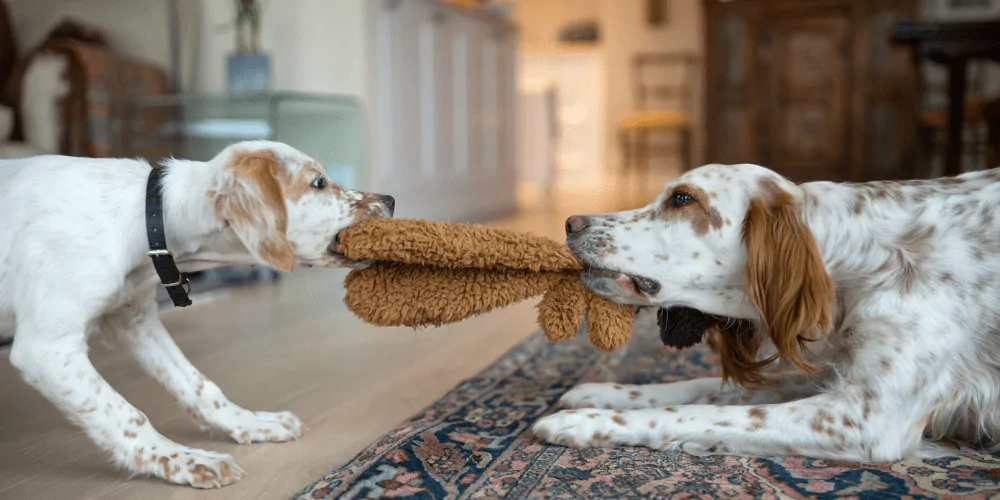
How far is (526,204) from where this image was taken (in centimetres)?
868

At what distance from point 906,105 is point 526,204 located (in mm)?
3826

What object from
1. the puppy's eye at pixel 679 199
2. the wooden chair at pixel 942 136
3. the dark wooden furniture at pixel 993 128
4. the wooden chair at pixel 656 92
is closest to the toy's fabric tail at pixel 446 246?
the puppy's eye at pixel 679 199

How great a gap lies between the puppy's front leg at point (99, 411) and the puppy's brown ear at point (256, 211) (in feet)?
1.13

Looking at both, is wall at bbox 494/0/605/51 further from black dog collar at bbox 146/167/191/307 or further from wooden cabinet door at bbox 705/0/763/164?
black dog collar at bbox 146/167/191/307

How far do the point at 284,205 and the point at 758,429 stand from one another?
100 cm

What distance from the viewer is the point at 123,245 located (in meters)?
1.58

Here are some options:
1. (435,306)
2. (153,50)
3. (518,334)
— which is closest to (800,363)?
(435,306)

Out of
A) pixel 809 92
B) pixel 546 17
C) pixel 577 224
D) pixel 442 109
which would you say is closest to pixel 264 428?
pixel 577 224

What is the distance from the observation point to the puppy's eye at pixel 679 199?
1719 millimetres

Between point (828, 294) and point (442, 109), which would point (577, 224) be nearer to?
point (828, 294)

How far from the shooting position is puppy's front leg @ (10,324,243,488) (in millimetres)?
1482

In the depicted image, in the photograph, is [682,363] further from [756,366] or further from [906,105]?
[906,105]

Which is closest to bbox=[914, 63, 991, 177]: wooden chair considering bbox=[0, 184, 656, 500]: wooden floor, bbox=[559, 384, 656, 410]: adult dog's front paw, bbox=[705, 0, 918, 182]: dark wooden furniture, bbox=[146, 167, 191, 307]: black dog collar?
bbox=[705, 0, 918, 182]: dark wooden furniture

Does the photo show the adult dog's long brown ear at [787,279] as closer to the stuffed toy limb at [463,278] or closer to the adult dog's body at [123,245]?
the stuffed toy limb at [463,278]
